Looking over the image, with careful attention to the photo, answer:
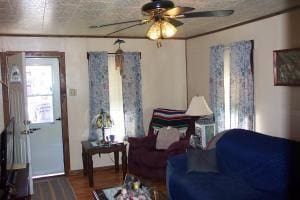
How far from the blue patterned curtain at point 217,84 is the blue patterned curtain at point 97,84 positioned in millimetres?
1738

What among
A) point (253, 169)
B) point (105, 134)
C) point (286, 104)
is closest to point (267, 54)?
point (286, 104)

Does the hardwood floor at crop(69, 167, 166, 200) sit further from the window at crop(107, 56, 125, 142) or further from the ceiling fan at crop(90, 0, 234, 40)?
the ceiling fan at crop(90, 0, 234, 40)

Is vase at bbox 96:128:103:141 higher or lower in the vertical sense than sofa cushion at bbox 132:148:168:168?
higher

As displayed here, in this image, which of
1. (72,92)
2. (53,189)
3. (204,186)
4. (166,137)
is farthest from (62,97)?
(204,186)

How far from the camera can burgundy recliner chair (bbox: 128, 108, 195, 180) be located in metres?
4.40

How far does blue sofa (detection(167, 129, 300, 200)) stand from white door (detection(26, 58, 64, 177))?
243cm

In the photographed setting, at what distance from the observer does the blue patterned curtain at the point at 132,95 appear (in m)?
5.39

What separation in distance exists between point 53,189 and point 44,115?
1300mm

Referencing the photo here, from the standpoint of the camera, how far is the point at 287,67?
3635mm

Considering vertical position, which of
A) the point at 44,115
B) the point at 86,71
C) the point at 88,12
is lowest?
the point at 44,115

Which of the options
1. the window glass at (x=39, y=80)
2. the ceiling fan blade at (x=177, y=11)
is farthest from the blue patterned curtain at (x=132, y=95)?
the ceiling fan blade at (x=177, y=11)

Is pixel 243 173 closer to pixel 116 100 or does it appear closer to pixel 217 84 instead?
pixel 217 84

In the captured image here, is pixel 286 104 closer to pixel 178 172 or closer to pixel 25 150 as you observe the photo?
pixel 178 172

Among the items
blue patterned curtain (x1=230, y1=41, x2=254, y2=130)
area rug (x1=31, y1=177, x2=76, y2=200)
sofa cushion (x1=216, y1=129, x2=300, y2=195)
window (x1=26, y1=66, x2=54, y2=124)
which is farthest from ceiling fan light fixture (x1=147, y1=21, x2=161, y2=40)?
window (x1=26, y1=66, x2=54, y2=124)
